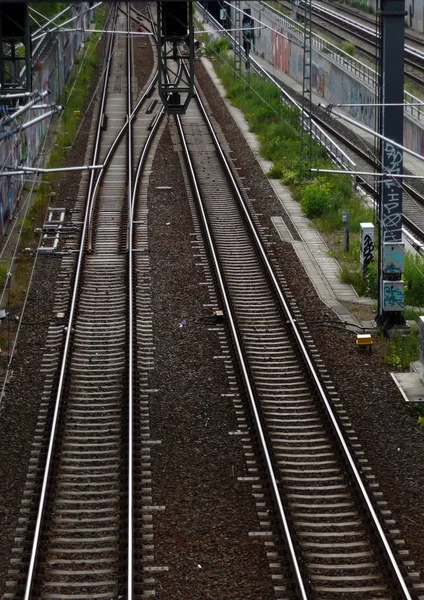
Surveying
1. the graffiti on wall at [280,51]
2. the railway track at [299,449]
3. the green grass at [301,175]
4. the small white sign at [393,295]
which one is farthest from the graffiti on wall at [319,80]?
the small white sign at [393,295]

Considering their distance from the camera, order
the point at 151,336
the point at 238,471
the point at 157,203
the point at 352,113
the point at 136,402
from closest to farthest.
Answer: the point at 238,471 → the point at 136,402 → the point at 151,336 → the point at 157,203 → the point at 352,113

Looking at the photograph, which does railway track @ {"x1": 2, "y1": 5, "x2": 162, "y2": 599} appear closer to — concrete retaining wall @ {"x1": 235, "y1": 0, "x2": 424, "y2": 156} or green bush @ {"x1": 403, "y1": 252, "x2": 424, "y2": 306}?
green bush @ {"x1": 403, "y1": 252, "x2": 424, "y2": 306}

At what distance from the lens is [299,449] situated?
1386cm

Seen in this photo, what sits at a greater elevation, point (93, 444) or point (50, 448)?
point (50, 448)

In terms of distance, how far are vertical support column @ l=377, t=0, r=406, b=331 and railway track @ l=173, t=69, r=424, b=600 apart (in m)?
1.50

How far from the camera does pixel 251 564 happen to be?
11.0m

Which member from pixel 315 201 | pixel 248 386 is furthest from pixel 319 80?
pixel 248 386

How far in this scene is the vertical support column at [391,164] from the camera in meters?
17.3

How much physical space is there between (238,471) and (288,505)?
116 cm

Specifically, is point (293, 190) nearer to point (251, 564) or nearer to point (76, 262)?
point (76, 262)

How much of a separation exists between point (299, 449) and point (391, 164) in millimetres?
5798

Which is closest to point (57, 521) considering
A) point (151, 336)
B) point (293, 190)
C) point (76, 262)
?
point (151, 336)

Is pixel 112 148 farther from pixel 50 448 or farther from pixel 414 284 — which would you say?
pixel 50 448

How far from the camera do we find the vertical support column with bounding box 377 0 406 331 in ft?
56.7
